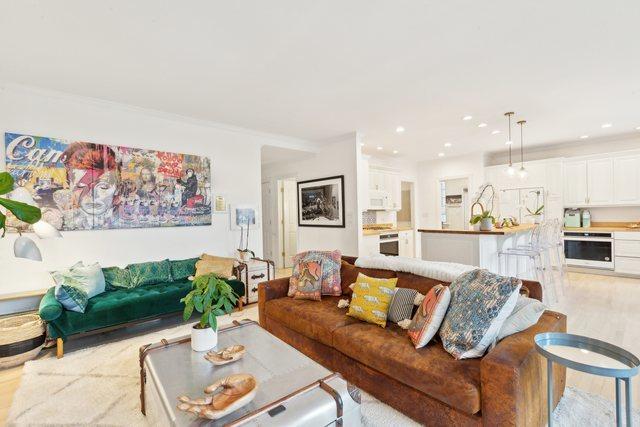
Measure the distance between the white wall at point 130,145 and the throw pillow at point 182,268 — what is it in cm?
15

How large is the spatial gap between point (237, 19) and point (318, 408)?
240cm

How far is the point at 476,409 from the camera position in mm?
1473

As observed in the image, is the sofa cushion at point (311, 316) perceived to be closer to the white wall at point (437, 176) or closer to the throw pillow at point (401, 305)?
the throw pillow at point (401, 305)

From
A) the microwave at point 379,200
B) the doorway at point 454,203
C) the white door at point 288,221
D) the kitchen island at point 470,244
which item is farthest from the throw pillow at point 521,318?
the doorway at point 454,203

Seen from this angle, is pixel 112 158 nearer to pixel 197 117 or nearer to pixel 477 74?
pixel 197 117

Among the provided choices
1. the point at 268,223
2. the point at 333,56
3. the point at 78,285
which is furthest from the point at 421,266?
the point at 268,223

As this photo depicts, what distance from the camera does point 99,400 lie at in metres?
2.10

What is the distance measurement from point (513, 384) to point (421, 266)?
1213mm

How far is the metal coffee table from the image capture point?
4.38 ft

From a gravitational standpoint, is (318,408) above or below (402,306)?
below

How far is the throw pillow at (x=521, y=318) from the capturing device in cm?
172

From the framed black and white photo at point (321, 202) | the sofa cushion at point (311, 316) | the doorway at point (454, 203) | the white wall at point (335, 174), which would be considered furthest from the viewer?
the doorway at point (454, 203)

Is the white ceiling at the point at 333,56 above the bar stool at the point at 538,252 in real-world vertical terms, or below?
above

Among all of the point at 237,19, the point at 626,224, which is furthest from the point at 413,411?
the point at 626,224
